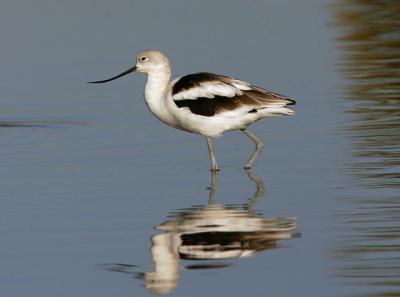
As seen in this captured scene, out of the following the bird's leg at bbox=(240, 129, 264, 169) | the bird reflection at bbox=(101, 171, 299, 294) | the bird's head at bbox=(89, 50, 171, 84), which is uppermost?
the bird's head at bbox=(89, 50, 171, 84)

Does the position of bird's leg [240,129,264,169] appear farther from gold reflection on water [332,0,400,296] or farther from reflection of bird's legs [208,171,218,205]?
gold reflection on water [332,0,400,296]

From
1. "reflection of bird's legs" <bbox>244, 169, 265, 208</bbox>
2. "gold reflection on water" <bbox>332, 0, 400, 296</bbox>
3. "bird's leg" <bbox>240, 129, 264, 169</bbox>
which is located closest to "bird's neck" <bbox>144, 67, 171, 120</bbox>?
"bird's leg" <bbox>240, 129, 264, 169</bbox>

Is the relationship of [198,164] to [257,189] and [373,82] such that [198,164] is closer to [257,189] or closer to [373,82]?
[257,189]

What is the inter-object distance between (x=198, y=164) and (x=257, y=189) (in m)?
1.46

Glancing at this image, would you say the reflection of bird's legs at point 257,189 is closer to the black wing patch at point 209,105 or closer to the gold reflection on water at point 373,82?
the black wing patch at point 209,105

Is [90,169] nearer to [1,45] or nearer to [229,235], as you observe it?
[229,235]

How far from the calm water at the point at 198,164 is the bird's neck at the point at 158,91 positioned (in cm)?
44

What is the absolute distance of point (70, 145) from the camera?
42.0 ft

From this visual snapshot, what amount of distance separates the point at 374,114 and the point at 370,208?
3.95 metres

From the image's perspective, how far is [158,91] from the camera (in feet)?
40.0

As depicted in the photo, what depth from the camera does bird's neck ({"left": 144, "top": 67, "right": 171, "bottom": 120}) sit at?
12062mm

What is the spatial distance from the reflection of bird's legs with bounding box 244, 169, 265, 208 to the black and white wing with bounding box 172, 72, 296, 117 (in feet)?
2.28

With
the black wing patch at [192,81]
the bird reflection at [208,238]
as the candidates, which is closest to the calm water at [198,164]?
the bird reflection at [208,238]

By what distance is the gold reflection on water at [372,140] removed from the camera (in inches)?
315
